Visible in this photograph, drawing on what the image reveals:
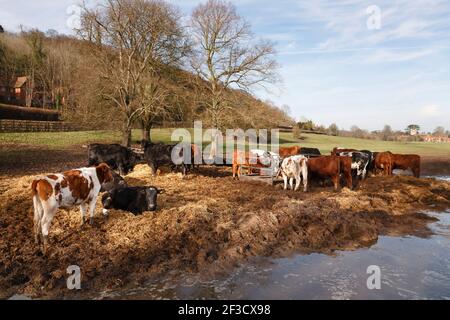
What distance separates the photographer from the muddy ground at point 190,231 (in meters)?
6.26

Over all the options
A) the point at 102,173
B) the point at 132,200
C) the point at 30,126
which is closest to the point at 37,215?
the point at 102,173

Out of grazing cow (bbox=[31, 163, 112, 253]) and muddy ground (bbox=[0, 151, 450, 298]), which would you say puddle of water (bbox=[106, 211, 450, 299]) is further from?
grazing cow (bbox=[31, 163, 112, 253])

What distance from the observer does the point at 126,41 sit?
21.6 meters

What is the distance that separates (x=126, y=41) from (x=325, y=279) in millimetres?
19556

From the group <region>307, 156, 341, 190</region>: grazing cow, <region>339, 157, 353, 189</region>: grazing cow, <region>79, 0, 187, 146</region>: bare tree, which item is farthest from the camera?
<region>79, 0, 187, 146</region>: bare tree

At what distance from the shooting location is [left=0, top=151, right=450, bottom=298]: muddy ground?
6.26 m

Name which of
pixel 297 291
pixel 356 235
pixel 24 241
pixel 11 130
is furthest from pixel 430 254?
pixel 11 130

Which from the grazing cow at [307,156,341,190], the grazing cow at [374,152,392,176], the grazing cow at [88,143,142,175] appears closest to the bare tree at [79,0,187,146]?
the grazing cow at [88,143,142,175]

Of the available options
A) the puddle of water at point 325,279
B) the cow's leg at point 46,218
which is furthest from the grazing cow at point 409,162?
the cow's leg at point 46,218

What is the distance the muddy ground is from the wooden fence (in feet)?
70.2

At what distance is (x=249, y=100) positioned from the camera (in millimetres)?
23859

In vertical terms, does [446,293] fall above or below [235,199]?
below

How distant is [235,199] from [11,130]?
1074 inches
